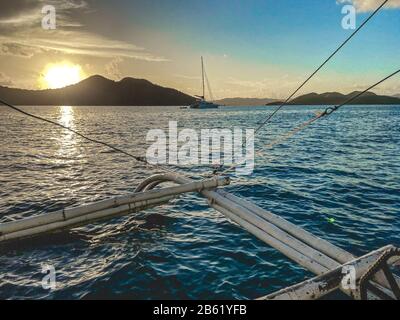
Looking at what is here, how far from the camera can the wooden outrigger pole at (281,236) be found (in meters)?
5.50

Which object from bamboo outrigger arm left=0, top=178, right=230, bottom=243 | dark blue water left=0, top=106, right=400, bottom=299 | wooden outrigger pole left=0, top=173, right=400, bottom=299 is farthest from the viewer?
dark blue water left=0, top=106, right=400, bottom=299

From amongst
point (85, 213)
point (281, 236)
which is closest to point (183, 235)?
point (85, 213)

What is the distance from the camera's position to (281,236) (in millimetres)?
7793

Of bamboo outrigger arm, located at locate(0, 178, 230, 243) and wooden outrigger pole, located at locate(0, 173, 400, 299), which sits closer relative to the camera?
wooden outrigger pole, located at locate(0, 173, 400, 299)

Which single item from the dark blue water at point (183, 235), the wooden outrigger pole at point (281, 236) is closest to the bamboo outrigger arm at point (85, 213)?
the wooden outrigger pole at point (281, 236)

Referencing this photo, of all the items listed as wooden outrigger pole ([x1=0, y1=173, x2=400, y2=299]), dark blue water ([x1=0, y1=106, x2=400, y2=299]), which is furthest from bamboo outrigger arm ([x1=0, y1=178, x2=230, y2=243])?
dark blue water ([x1=0, y1=106, x2=400, y2=299])

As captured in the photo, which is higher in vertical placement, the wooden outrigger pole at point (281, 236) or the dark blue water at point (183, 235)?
the wooden outrigger pole at point (281, 236)

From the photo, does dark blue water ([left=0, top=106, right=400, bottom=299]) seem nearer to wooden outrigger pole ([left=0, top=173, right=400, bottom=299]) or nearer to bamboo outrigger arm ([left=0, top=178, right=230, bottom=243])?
bamboo outrigger arm ([left=0, top=178, right=230, bottom=243])

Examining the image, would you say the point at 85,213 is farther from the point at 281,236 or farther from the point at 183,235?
the point at 281,236

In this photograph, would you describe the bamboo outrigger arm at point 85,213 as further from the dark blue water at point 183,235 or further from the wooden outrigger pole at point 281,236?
the dark blue water at point 183,235

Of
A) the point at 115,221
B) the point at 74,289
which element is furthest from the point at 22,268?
the point at 115,221

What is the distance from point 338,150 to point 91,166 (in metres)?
25.2

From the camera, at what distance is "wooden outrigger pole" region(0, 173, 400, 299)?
5504 millimetres

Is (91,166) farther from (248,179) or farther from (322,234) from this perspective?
(322,234)
